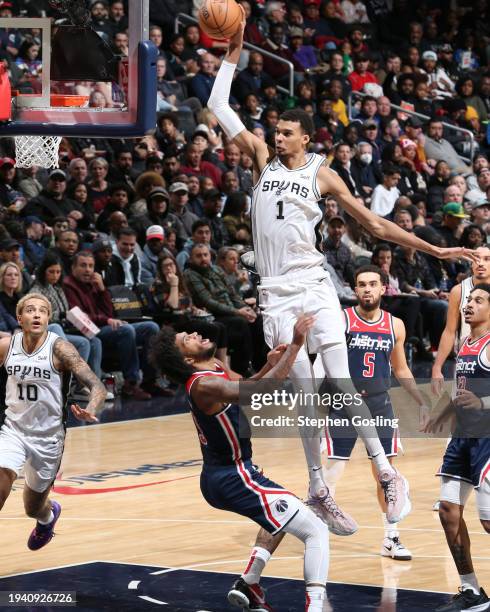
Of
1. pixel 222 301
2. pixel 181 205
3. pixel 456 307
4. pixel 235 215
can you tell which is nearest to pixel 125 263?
pixel 222 301

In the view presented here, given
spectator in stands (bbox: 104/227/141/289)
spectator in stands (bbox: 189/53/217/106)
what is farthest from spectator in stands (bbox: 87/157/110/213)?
spectator in stands (bbox: 189/53/217/106)

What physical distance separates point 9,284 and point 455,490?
669 cm

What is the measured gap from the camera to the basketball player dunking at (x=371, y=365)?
8805 millimetres

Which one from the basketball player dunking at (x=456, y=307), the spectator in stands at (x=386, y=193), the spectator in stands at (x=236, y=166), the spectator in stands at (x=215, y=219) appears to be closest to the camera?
the basketball player dunking at (x=456, y=307)

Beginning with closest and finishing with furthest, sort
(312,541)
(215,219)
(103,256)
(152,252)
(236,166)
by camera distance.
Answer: (312,541) → (103,256) → (152,252) → (215,219) → (236,166)

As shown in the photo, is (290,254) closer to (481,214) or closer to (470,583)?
(470,583)

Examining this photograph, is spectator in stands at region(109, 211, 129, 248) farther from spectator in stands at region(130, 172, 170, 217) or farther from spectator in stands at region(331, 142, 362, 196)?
spectator in stands at region(331, 142, 362, 196)

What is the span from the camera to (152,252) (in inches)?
591

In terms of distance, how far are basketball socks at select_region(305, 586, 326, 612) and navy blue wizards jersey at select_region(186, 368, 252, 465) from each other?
2.59 ft

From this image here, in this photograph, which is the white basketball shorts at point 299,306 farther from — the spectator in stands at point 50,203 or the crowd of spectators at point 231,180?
the spectator in stands at point 50,203

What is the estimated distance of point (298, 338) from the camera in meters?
6.72

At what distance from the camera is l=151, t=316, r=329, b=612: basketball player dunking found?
22.5 feet

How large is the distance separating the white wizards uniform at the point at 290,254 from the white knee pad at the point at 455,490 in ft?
3.40

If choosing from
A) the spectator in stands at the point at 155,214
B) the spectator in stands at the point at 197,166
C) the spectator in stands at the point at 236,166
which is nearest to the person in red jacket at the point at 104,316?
the spectator in stands at the point at 155,214
